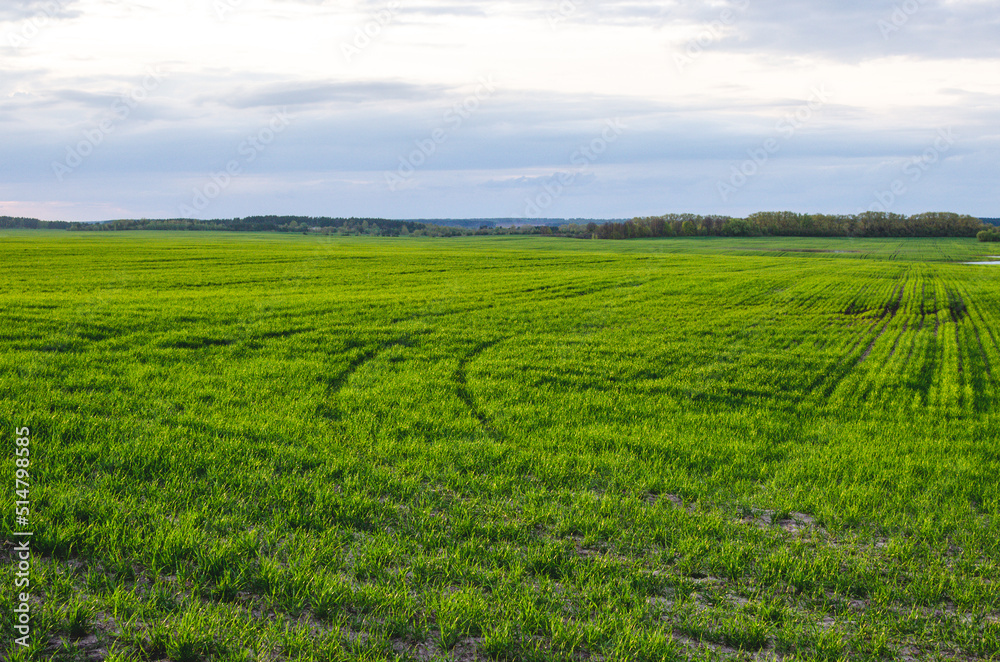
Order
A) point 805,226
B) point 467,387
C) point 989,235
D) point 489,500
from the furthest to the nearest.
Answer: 1. point 805,226
2. point 989,235
3. point 467,387
4. point 489,500

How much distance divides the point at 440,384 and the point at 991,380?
14.7 meters

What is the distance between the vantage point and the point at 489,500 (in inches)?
296

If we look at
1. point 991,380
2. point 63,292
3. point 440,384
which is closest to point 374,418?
point 440,384

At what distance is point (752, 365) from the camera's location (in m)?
17.0

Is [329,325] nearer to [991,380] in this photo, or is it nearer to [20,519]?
[20,519]

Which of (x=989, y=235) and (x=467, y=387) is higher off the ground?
(x=989, y=235)

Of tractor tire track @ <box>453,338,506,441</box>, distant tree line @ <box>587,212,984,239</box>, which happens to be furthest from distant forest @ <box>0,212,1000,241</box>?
tractor tire track @ <box>453,338,506,441</box>

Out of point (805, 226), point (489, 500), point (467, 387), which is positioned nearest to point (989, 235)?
point (805, 226)

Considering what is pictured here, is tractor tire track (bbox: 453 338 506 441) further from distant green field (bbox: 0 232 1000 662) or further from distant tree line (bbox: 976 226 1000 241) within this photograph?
distant tree line (bbox: 976 226 1000 241)

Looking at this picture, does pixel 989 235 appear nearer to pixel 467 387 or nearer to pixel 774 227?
pixel 774 227

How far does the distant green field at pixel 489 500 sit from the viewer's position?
16.4 feet

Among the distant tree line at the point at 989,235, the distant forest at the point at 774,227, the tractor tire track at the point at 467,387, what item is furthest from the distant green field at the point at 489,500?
the distant tree line at the point at 989,235

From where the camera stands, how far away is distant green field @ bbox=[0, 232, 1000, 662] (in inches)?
197

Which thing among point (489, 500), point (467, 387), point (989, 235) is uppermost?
point (989, 235)
